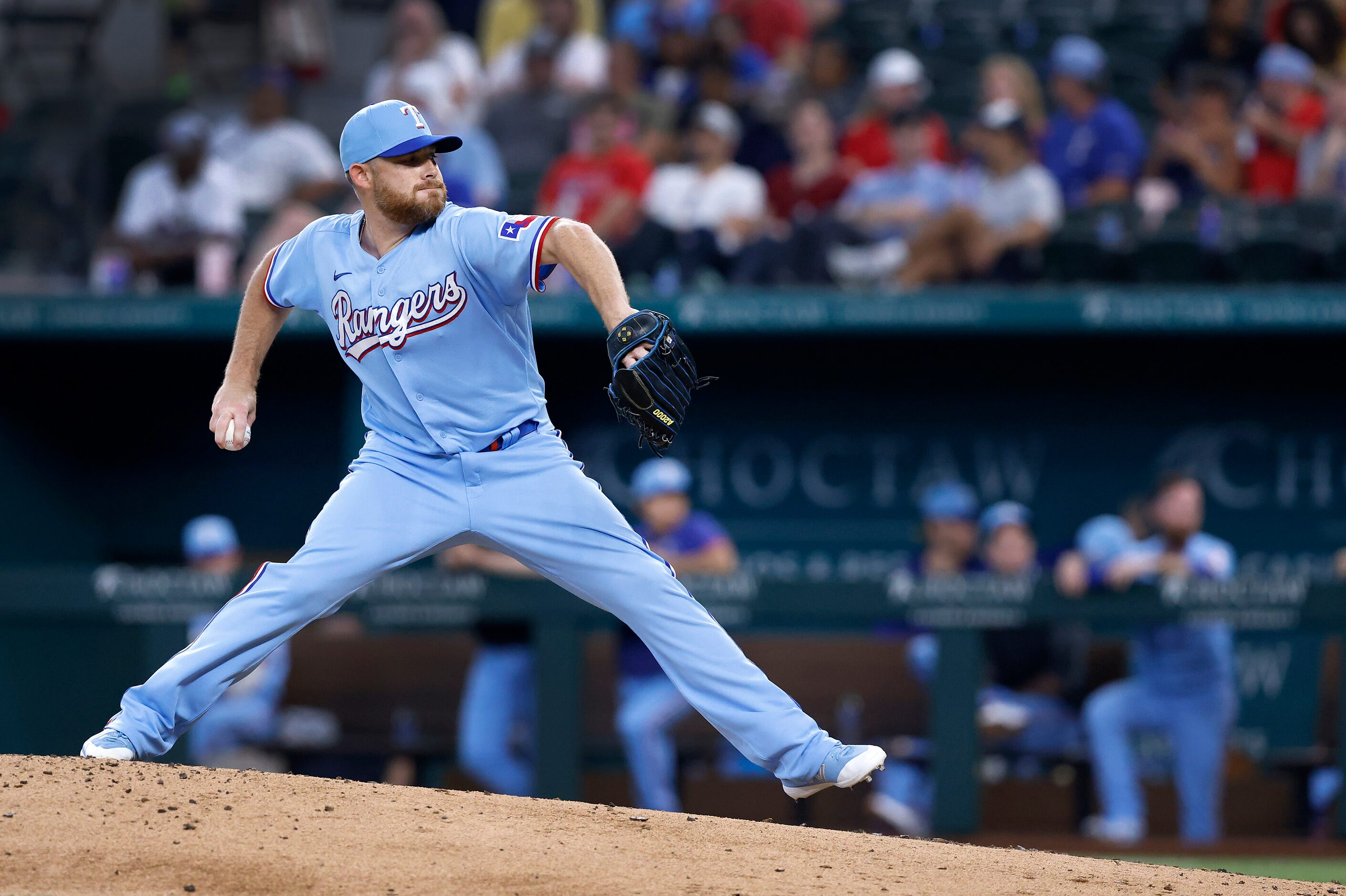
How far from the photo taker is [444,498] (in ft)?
12.1

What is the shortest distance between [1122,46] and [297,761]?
6.64 metres

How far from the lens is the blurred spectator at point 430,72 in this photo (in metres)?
8.70

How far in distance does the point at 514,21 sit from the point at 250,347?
A: 6.57 m

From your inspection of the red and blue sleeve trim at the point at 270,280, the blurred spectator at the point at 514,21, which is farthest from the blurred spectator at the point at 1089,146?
the red and blue sleeve trim at the point at 270,280

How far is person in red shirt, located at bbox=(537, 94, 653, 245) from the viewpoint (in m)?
7.96

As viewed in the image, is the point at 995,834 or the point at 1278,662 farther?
the point at 1278,662

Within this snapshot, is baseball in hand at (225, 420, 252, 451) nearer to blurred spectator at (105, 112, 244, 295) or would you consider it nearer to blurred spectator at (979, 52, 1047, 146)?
blurred spectator at (105, 112, 244, 295)

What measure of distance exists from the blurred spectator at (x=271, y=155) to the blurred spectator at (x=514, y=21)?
1470mm

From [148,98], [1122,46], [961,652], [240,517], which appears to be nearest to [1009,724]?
[961,652]

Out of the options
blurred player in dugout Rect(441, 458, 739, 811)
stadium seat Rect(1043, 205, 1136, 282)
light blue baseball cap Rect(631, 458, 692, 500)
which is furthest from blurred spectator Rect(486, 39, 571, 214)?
stadium seat Rect(1043, 205, 1136, 282)

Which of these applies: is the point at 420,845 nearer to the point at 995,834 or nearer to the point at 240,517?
the point at 995,834

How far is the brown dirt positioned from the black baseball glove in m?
0.90

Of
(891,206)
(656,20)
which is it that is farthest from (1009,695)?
(656,20)

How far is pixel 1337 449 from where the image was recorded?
796 centimetres
